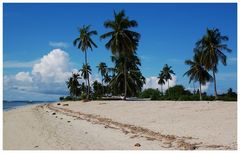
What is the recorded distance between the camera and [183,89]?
89250 mm

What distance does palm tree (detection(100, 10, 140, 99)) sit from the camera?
42562mm

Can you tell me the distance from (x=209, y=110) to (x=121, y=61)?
33719mm

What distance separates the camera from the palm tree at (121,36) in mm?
42562

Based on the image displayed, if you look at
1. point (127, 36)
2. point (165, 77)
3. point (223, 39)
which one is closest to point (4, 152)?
point (127, 36)

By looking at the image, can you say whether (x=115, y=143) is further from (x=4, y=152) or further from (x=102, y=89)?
(x=102, y=89)

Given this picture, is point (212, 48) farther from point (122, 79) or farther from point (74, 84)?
point (74, 84)

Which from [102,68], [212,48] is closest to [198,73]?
[212,48]

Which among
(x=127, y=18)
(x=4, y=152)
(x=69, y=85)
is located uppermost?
A: (x=127, y=18)

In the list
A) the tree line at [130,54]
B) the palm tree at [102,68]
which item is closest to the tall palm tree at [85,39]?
the tree line at [130,54]

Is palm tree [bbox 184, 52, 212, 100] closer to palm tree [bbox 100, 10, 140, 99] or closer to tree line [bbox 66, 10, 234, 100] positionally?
tree line [bbox 66, 10, 234, 100]

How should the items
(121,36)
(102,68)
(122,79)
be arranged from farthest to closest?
(102,68), (122,79), (121,36)

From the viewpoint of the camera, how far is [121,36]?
42.5 metres

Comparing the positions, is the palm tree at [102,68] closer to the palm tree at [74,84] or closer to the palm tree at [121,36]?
the palm tree at [74,84]

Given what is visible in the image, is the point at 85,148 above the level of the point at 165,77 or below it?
below
